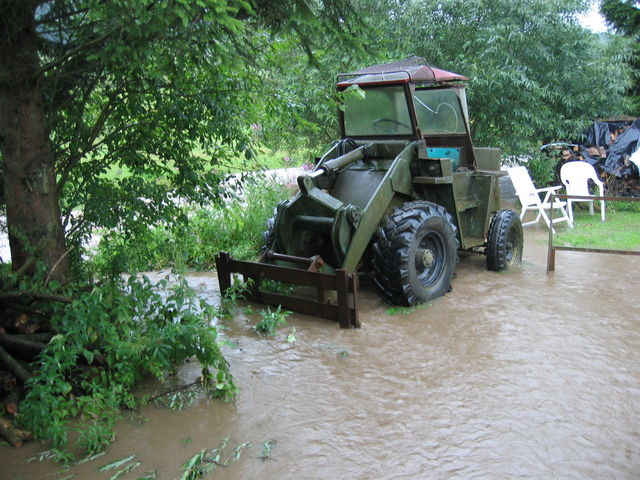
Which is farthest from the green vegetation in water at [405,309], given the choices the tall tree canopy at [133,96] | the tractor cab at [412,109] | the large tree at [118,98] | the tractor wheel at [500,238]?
the large tree at [118,98]

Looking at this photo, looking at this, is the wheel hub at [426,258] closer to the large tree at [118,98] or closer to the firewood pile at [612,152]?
the large tree at [118,98]

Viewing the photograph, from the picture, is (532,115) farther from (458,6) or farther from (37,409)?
(37,409)

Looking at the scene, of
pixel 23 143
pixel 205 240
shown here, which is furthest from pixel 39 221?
pixel 205 240

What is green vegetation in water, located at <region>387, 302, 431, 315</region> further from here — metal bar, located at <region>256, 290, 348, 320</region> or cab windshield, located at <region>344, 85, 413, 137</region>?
cab windshield, located at <region>344, 85, 413, 137</region>

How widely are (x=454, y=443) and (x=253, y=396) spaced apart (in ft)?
4.87

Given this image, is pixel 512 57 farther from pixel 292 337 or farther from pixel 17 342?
pixel 17 342

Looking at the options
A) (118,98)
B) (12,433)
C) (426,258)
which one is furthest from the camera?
(426,258)

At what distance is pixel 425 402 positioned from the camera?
Result: 164 inches

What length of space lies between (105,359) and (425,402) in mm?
2294

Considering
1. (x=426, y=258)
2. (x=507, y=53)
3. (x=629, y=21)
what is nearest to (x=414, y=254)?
(x=426, y=258)

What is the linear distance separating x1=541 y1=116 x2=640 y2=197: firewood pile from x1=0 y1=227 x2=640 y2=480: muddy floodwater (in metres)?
6.55

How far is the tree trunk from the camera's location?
4.17 meters

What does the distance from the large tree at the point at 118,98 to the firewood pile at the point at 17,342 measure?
0.89ft

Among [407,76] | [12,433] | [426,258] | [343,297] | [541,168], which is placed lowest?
[12,433]
